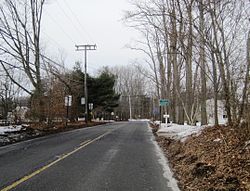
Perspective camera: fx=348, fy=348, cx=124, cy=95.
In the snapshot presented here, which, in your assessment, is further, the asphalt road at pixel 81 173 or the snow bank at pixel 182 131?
the snow bank at pixel 182 131

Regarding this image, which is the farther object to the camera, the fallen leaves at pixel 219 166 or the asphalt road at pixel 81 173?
the asphalt road at pixel 81 173

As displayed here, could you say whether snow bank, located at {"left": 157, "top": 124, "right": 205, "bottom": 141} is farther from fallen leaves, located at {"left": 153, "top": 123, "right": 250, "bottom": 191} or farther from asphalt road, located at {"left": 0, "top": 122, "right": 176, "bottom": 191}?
fallen leaves, located at {"left": 153, "top": 123, "right": 250, "bottom": 191}

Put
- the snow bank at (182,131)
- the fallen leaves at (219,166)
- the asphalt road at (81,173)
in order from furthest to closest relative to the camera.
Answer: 1. the snow bank at (182,131)
2. the asphalt road at (81,173)
3. the fallen leaves at (219,166)

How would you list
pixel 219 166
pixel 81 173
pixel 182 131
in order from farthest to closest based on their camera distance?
pixel 182 131, pixel 81 173, pixel 219 166

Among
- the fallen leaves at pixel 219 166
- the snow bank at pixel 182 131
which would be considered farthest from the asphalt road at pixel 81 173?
the snow bank at pixel 182 131

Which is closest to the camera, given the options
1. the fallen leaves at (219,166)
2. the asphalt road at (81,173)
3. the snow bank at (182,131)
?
the fallen leaves at (219,166)

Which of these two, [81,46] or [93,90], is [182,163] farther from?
[93,90]

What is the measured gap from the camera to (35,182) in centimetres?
753

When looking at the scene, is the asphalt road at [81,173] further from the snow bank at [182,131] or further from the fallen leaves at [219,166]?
the snow bank at [182,131]

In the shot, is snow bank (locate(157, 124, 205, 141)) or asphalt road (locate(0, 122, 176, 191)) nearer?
asphalt road (locate(0, 122, 176, 191))

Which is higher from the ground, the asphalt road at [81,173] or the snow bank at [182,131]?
the snow bank at [182,131]

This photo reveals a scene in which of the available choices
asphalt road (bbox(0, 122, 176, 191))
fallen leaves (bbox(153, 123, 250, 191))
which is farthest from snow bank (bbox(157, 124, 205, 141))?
fallen leaves (bbox(153, 123, 250, 191))

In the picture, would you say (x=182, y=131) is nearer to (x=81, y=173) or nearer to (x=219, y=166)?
(x=81, y=173)

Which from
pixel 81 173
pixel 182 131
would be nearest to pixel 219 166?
pixel 81 173
